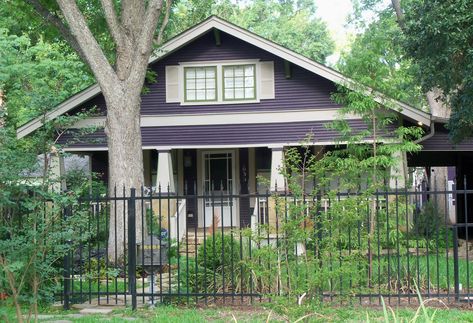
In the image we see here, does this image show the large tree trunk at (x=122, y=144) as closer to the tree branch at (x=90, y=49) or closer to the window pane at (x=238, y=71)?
the tree branch at (x=90, y=49)

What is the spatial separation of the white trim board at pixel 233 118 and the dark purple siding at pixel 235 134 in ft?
0.38

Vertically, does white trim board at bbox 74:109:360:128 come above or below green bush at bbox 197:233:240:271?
above

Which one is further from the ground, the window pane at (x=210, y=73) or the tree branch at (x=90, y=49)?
the window pane at (x=210, y=73)

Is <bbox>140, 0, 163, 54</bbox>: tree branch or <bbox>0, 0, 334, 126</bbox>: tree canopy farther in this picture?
<bbox>0, 0, 334, 126</bbox>: tree canopy

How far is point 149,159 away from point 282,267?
44.3ft

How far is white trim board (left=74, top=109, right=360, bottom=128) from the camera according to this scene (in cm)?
1809

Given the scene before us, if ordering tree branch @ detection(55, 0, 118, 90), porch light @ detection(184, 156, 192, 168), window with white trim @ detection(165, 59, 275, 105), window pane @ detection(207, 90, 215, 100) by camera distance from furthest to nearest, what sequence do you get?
porch light @ detection(184, 156, 192, 168)
window pane @ detection(207, 90, 215, 100)
window with white trim @ detection(165, 59, 275, 105)
tree branch @ detection(55, 0, 118, 90)

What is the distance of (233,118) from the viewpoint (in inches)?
723

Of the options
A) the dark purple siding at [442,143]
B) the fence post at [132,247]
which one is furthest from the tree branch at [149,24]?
the dark purple siding at [442,143]

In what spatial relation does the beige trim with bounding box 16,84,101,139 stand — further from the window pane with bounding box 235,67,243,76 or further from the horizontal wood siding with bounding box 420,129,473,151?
the horizontal wood siding with bounding box 420,129,473,151

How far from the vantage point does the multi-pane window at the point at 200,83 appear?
61.4 ft

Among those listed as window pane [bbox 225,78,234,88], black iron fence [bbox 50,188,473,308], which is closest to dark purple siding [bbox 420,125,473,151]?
black iron fence [bbox 50,188,473,308]

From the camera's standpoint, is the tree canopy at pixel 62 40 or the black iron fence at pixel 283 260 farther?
the tree canopy at pixel 62 40

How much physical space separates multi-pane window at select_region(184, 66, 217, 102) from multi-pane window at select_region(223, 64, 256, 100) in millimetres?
357
